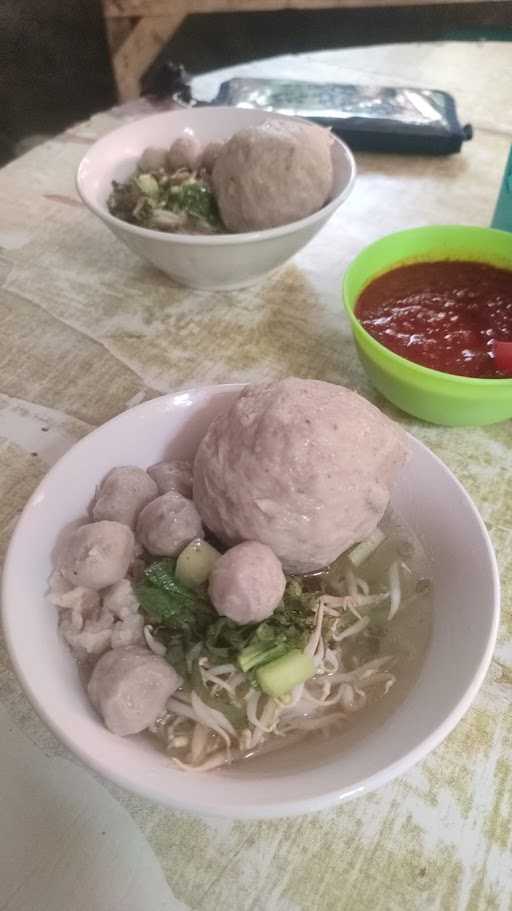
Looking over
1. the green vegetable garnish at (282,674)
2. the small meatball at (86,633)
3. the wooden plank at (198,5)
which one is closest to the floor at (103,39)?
the wooden plank at (198,5)

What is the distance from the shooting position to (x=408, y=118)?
2244 millimetres

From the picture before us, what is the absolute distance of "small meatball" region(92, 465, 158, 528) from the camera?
1.08 m

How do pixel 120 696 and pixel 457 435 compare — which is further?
pixel 457 435

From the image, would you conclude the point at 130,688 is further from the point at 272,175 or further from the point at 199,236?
the point at 272,175

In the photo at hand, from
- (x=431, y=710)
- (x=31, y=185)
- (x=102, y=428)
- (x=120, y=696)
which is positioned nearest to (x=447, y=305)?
(x=102, y=428)

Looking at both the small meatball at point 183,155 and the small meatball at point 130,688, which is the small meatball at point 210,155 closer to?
the small meatball at point 183,155

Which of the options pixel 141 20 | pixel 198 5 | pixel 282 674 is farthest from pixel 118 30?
pixel 282 674

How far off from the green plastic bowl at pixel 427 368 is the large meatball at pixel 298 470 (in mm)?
284

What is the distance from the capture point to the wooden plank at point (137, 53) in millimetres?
2758

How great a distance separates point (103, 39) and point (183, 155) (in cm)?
178

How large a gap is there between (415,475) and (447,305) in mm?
554

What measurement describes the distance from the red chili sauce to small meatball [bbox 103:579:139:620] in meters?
0.73

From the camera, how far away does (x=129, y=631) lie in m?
0.98

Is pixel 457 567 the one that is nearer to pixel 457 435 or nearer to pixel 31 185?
pixel 457 435
